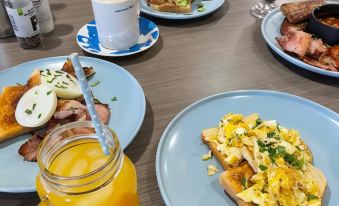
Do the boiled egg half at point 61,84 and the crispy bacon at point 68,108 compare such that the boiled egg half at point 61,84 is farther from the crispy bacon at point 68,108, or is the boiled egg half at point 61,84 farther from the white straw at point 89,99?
the white straw at point 89,99

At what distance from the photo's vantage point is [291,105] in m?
1.04

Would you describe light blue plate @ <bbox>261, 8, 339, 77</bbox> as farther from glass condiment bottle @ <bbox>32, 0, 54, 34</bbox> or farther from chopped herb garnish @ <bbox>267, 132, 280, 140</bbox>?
glass condiment bottle @ <bbox>32, 0, 54, 34</bbox>

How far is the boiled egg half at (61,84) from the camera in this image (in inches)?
41.2

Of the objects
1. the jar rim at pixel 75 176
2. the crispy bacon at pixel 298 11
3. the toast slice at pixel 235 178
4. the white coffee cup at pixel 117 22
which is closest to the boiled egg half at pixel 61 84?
the white coffee cup at pixel 117 22

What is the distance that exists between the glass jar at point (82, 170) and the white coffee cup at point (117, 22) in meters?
0.71

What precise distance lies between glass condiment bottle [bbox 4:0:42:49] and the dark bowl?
1106 millimetres

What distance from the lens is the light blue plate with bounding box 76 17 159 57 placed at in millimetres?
1348

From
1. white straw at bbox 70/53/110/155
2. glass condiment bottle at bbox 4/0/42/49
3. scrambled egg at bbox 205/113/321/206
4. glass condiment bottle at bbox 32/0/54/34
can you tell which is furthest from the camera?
glass condiment bottle at bbox 32/0/54/34

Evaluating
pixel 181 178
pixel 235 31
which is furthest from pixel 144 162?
pixel 235 31

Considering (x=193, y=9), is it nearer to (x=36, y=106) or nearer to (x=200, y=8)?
(x=200, y=8)

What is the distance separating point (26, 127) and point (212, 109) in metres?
0.55

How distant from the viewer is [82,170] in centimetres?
63

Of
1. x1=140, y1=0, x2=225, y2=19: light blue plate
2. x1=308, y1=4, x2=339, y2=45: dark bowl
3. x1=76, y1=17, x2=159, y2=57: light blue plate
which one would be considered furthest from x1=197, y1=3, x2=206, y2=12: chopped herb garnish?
x1=308, y1=4, x2=339, y2=45: dark bowl

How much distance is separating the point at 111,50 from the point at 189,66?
0.33 metres
